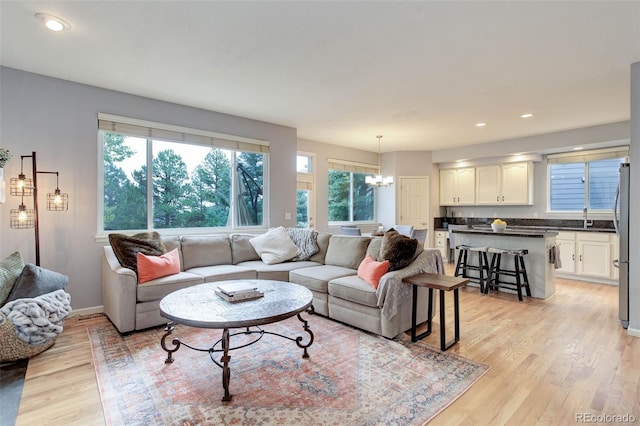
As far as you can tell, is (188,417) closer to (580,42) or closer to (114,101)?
(114,101)

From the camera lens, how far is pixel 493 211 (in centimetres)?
707

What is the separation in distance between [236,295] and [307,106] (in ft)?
9.62

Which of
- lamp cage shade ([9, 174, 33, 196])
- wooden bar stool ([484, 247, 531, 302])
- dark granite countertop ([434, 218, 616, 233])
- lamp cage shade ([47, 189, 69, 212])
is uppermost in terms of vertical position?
lamp cage shade ([9, 174, 33, 196])

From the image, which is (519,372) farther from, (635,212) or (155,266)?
(155,266)

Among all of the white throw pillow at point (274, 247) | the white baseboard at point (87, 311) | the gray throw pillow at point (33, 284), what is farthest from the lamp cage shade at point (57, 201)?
the white throw pillow at point (274, 247)

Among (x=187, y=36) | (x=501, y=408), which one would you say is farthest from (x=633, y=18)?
(x=187, y=36)

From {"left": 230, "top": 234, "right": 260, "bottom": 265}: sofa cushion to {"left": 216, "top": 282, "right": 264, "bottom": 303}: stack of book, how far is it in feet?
5.59

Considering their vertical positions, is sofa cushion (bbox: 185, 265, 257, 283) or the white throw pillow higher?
the white throw pillow

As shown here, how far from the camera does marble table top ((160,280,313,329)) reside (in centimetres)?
202

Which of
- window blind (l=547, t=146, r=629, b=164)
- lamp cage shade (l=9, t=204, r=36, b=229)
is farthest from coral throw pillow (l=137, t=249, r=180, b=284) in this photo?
window blind (l=547, t=146, r=629, b=164)

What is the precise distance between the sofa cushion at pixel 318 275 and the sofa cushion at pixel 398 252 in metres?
0.62

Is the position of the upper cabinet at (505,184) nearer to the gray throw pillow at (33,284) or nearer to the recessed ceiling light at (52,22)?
the recessed ceiling light at (52,22)

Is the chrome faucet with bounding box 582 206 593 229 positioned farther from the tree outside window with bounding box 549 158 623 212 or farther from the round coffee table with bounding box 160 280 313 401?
the round coffee table with bounding box 160 280 313 401

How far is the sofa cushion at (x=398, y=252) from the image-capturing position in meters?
3.18
